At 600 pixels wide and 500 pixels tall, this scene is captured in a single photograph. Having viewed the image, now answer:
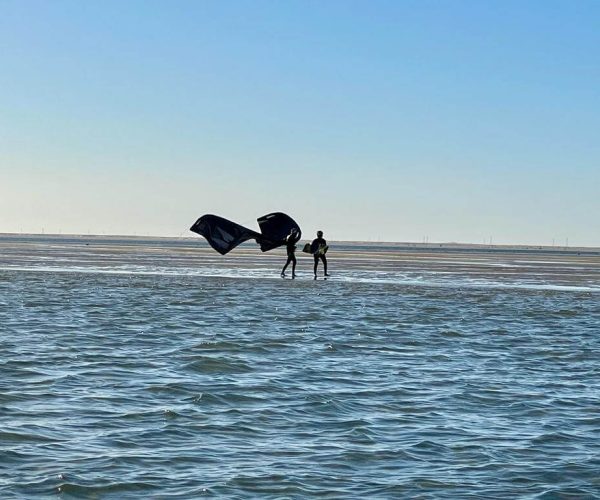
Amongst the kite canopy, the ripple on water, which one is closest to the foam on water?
the kite canopy

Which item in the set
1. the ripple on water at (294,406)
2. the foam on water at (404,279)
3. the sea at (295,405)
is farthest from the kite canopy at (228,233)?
the ripple on water at (294,406)

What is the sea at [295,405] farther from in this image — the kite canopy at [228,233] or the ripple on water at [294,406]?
the kite canopy at [228,233]

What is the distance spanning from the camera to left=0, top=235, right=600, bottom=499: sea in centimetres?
1005

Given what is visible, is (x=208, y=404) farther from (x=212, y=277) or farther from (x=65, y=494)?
(x=212, y=277)

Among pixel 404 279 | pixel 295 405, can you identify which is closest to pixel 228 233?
pixel 404 279

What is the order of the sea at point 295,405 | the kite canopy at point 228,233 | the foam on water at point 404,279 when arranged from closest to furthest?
the sea at point 295,405 < the kite canopy at point 228,233 < the foam on water at point 404,279

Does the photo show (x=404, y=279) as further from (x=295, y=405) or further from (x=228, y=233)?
(x=295, y=405)

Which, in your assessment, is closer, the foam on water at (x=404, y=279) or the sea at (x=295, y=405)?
the sea at (x=295, y=405)

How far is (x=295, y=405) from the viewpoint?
13797mm

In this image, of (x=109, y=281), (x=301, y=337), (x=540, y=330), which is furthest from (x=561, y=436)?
(x=109, y=281)

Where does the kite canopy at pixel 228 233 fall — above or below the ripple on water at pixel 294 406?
above

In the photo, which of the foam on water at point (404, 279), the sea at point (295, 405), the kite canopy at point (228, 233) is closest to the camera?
the sea at point (295, 405)

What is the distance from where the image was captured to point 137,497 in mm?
9297

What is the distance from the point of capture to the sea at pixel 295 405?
33.0 feet
